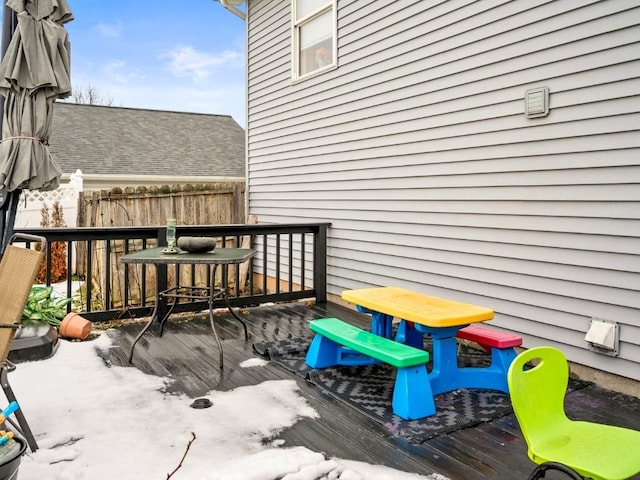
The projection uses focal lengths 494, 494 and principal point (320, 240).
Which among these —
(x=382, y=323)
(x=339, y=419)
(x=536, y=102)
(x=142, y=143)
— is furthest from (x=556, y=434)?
(x=142, y=143)

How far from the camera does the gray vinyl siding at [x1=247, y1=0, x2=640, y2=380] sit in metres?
2.97

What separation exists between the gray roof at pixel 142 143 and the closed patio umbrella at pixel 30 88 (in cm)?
798

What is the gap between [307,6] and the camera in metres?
5.98

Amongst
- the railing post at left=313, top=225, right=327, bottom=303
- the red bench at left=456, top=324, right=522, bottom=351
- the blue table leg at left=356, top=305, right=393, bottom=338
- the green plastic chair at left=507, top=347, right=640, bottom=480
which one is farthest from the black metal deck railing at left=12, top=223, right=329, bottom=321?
the green plastic chair at left=507, top=347, right=640, bottom=480

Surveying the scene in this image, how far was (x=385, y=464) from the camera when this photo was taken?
2.08 metres

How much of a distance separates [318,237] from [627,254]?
3214mm

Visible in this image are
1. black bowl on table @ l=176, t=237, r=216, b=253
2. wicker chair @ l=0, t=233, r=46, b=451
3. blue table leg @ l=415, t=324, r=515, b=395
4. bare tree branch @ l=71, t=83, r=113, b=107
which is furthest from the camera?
bare tree branch @ l=71, t=83, r=113, b=107

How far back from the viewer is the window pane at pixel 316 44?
566 cm

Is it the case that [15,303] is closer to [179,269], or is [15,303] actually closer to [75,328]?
[75,328]

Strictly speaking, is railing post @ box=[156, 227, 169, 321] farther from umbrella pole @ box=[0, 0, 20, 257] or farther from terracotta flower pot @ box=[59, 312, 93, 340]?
umbrella pole @ box=[0, 0, 20, 257]

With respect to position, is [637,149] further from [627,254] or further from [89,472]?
[89,472]

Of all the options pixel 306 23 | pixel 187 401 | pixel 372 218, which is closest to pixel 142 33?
pixel 306 23

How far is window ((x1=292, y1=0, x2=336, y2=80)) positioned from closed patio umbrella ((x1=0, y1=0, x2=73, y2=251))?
125 inches

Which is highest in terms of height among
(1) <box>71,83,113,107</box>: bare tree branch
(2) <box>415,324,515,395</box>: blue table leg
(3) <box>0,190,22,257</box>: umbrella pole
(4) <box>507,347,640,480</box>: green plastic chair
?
(1) <box>71,83,113,107</box>: bare tree branch
